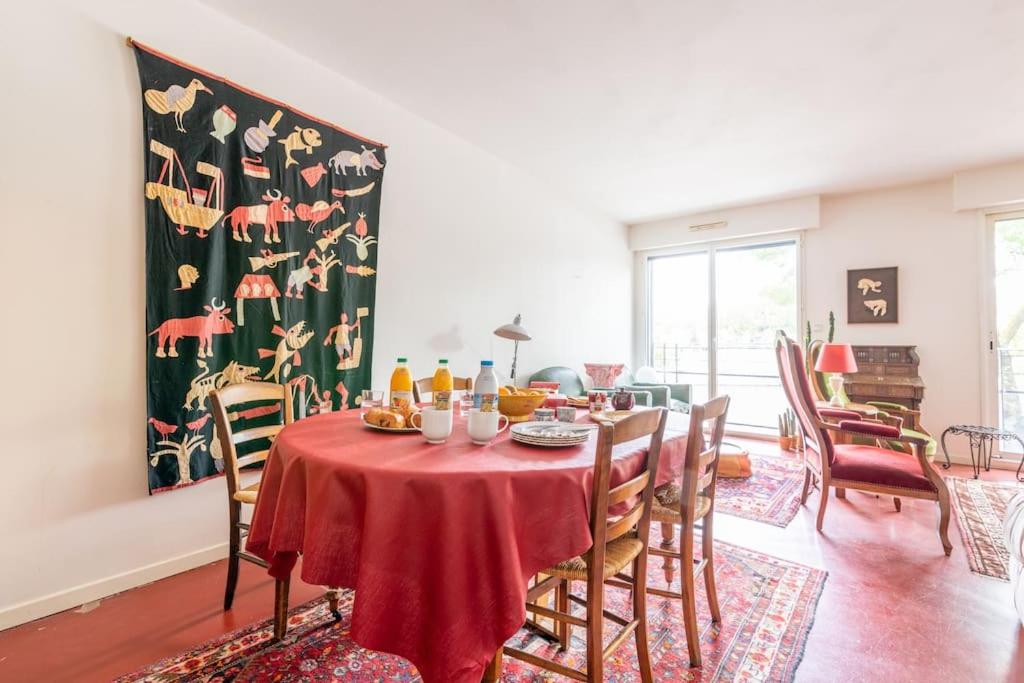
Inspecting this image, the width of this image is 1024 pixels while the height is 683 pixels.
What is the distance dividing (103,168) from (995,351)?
6.83m

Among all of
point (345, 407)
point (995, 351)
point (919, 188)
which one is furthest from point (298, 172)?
point (995, 351)

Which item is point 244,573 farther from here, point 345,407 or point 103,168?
point 103,168

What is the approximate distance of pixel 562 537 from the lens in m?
1.15

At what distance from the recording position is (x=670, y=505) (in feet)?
5.81

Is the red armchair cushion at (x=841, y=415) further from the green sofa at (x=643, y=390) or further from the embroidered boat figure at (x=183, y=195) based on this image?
the embroidered boat figure at (x=183, y=195)


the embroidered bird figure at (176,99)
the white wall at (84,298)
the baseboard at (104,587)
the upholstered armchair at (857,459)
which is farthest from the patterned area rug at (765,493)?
the embroidered bird figure at (176,99)

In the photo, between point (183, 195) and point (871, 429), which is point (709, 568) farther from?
point (183, 195)

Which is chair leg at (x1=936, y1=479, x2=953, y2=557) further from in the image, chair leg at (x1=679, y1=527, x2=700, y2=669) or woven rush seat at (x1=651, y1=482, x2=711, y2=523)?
chair leg at (x1=679, y1=527, x2=700, y2=669)

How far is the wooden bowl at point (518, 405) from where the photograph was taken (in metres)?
1.78

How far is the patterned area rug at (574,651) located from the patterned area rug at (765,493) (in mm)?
1014

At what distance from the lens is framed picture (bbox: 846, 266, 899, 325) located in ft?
15.5

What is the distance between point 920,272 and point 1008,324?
826 mm

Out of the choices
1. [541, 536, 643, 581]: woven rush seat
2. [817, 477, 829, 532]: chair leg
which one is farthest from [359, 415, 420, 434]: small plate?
[817, 477, 829, 532]: chair leg

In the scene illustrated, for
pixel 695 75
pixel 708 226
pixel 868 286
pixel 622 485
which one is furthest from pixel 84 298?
pixel 868 286
